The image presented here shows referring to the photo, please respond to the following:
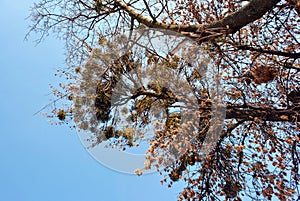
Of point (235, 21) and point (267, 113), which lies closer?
point (267, 113)

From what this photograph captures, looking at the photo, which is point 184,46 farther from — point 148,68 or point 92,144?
point 92,144

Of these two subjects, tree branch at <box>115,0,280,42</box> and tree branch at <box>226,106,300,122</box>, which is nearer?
tree branch at <box>226,106,300,122</box>

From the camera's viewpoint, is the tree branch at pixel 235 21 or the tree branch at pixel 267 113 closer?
the tree branch at pixel 267 113

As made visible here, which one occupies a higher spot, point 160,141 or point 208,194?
point 160,141

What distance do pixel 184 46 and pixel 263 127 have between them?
1103 mm

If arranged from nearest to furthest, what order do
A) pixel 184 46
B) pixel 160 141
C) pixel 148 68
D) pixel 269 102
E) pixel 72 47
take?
pixel 160 141 → pixel 269 102 → pixel 184 46 → pixel 148 68 → pixel 72 47

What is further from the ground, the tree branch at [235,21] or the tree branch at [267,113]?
the tree branch at [235,21]

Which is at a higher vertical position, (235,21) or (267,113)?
(235,21)

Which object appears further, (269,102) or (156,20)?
(156,20)

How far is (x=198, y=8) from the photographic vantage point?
316 centimetres

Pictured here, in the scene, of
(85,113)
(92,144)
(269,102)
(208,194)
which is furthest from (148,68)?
(208,194)

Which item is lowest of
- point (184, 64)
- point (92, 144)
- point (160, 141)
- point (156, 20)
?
point (160, 141)

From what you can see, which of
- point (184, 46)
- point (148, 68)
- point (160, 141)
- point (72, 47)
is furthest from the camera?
point (72, 47)

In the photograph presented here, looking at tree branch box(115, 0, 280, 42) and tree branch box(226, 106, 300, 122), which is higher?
tree branch box(115, 0, 280, 42)
